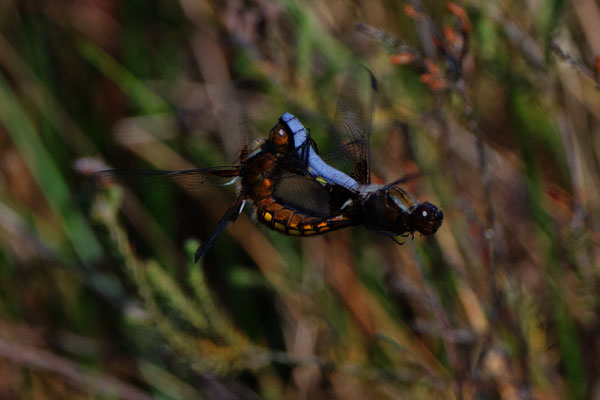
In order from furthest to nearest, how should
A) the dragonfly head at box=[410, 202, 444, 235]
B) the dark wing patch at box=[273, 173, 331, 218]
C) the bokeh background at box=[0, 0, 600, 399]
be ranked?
the bokeh background at box=[0, 0, 600, 399] → the dark wing patch at box=[273, 173, 331, 218] → the dragonfly head at box=[410, 202, 444, 235]

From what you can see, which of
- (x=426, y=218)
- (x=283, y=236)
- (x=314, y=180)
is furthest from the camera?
(x=283, y=236)

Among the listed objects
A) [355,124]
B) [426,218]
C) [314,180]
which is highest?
[355,124]

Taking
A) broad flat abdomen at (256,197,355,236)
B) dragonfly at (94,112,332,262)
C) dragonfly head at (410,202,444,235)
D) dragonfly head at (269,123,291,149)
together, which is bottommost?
dragonfly head at (410,202,444,235)

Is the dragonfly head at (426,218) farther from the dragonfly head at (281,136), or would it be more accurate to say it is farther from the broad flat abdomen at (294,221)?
the dragonfly head at (281,136)

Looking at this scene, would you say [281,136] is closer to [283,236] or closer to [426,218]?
[426,218]

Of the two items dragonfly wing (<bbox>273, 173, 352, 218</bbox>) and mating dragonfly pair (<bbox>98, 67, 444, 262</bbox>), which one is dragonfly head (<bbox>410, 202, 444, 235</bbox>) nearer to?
mating dragonfly pair (<bbox>98, 67, 444, 262</bbox>)

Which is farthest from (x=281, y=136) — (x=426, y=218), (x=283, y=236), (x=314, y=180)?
(x=283, y=236)

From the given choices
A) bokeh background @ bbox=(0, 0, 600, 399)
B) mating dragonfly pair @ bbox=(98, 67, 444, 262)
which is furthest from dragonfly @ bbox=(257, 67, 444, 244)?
bokeh background @ bbox=(0, 0, 600, 399)
